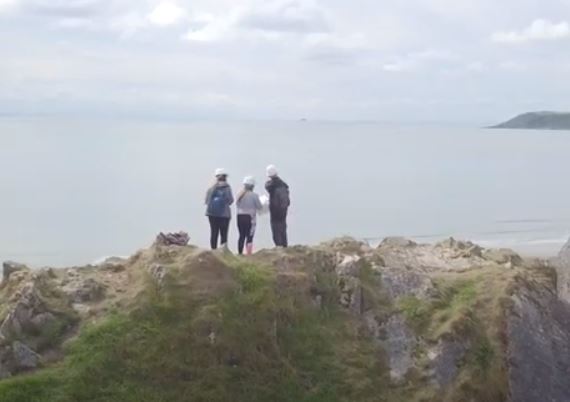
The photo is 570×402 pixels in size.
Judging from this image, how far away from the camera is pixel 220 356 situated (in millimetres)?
13430

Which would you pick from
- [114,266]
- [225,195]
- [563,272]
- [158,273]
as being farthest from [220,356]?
[563,272]

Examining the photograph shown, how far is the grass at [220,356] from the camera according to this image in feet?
41.9

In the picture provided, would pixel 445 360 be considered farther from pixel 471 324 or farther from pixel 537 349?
pixel 537 349

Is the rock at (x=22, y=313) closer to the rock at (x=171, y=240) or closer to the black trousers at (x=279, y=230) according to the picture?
the rock at (x=171, y=240)

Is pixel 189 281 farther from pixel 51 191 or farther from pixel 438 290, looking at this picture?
pixel 51 191

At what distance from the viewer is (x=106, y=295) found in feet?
46.3

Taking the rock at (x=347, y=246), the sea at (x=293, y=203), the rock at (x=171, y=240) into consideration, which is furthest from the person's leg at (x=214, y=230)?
the sea at (x=293, y=203)

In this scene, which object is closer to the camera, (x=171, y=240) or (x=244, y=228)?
(x=171, y=240)

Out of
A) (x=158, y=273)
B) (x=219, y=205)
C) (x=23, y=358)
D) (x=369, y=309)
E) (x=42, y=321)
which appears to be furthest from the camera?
(x=219, y=205)

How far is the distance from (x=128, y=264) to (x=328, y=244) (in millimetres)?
3388

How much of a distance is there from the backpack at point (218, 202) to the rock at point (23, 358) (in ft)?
21.7

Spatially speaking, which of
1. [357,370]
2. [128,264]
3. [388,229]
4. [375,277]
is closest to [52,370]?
[128,264]

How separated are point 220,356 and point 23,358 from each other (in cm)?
252

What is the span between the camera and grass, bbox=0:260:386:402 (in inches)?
503
